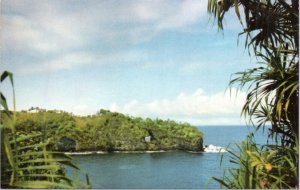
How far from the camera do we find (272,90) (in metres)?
3.37

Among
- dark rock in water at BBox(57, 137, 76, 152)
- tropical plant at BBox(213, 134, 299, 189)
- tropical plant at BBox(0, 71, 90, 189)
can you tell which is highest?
tropical plant at BBox(0, 71, 90, 189)

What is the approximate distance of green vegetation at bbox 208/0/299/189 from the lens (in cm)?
293

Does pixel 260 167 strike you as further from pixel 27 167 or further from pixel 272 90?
pixel 27 167

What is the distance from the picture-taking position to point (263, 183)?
271 centimetres

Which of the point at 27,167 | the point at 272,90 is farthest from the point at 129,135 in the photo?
the point at 27,167

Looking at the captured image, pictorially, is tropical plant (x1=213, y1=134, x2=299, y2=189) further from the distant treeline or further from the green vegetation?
the distant treeline

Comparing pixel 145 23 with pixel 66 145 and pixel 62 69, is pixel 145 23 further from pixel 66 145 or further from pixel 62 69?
pixel 66 145

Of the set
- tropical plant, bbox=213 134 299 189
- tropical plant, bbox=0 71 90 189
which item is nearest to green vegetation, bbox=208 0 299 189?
tropical plant, bbox=213 134 299 189

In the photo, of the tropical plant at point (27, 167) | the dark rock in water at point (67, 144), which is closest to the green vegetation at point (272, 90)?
the tropical plant at point (27, 167)

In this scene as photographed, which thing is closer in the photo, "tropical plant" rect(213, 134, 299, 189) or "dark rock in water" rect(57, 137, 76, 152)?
"tropical plant" rect(213, 134, 299, 189)

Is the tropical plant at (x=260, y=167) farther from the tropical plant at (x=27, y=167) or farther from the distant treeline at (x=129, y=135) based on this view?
the distant treeline at (x=129, y=135)

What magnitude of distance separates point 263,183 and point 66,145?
77.4ft

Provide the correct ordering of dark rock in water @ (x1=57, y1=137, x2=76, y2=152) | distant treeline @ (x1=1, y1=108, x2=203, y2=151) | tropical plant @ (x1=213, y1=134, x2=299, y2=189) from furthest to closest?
distant treeline @ (x1=1, y1=108, x2=203, y2=151)
dark rock in water @ (x1=57, y1=137, x2=76, y2=152)
tropical plant @ (x1=213, y1=134, x2=299, y2=189)

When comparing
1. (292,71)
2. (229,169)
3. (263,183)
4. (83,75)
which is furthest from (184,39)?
(263,183)
